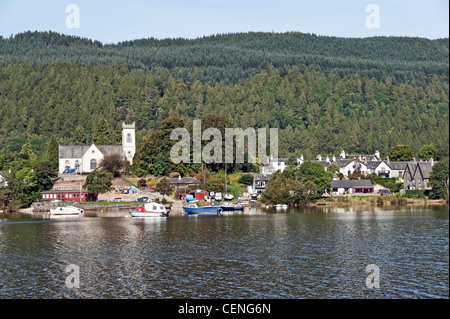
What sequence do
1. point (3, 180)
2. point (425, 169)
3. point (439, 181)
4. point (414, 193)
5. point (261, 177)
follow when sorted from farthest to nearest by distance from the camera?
point (261, 177), point (3, 180), point (425, 169), point (414, 193), point (439, 181)

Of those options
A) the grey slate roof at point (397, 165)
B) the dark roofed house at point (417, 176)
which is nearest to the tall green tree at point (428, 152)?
the grey slate roof at point (397, 165)

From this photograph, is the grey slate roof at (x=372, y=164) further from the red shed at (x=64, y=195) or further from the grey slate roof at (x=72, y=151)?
the red shed at (x=64, y=195)

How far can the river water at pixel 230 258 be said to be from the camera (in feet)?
122

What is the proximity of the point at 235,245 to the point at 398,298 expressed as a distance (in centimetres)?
2056

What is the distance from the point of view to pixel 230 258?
46.9 metres

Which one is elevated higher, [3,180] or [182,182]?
[3,180]

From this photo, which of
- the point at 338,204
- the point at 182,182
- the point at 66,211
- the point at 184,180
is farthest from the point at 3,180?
the point at 338,204

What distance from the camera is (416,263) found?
1706 inches

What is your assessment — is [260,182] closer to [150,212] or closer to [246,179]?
[246,179]

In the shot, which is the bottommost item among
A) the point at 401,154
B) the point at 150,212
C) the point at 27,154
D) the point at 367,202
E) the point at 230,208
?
the point at 230,208

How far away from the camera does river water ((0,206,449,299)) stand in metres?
37.1

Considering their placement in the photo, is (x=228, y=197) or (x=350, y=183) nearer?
(x=228, y=197)

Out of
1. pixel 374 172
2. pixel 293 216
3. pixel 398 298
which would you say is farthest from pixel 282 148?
pixel 398 298
